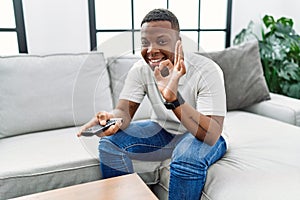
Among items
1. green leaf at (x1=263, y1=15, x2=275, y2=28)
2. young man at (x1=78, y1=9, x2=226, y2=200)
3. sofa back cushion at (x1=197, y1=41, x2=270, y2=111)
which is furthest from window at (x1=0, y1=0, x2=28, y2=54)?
green leaf at (x1=263, y1=15, x2=275, y2=28)

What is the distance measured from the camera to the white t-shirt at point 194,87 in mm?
906

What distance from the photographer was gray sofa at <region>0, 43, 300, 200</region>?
3.27ft

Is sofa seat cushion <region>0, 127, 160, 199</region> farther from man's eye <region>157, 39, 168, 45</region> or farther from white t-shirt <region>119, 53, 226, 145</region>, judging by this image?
man's eye <region>157, 39, 168, 45</region>

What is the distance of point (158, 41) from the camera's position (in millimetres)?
741

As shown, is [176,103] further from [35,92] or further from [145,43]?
[35,92]

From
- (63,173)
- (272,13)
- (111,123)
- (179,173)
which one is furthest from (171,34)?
(272,13)

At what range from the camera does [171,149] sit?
1.10 meters

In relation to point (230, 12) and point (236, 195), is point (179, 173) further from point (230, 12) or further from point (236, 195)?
point (230, 12)

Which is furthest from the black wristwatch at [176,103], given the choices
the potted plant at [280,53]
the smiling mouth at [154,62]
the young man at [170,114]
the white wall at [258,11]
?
the white wall at [258,11]

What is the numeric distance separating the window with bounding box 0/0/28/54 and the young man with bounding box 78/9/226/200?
1059 millimetres

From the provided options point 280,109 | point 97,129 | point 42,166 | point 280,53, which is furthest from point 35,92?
point 280,53

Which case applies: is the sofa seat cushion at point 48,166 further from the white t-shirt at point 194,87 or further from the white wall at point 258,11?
the white wall at point 258,11

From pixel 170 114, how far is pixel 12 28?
1352 millimetres

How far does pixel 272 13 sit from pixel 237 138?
1.72m
